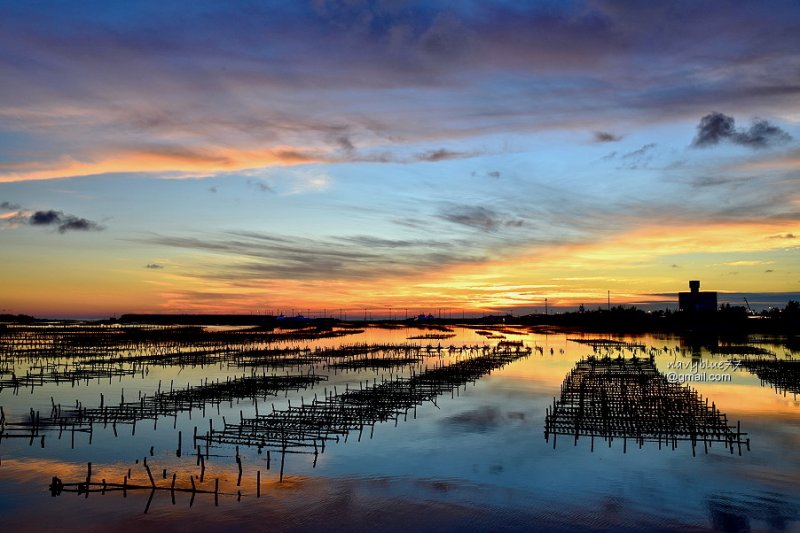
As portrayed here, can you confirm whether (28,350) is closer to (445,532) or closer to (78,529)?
(78,529)

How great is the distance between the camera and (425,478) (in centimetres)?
2356

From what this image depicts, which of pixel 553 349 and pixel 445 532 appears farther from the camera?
pixel 553 349

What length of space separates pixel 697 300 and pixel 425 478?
14638cm

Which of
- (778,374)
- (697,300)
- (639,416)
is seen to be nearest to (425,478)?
(639,416)

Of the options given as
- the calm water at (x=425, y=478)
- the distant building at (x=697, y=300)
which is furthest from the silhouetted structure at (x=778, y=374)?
the distant building at (x=697, y=300)

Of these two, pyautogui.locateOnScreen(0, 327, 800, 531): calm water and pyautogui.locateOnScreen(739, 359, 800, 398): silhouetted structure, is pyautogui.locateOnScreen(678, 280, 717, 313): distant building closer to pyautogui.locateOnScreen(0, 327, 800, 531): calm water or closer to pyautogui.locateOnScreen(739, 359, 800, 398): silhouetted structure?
pyautogui.locateOnScreen(739, 359, 800, 398): silhouetted structure

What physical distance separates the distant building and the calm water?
12099cm

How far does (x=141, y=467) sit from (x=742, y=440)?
27.6 m

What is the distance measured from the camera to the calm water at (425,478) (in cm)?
1933

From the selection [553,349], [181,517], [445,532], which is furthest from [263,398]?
[553,349]

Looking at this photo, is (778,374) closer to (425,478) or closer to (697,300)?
(425,478)

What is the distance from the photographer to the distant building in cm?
14650

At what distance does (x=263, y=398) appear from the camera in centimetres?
4056

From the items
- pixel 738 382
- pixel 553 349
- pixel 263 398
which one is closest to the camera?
pixel 263 398
